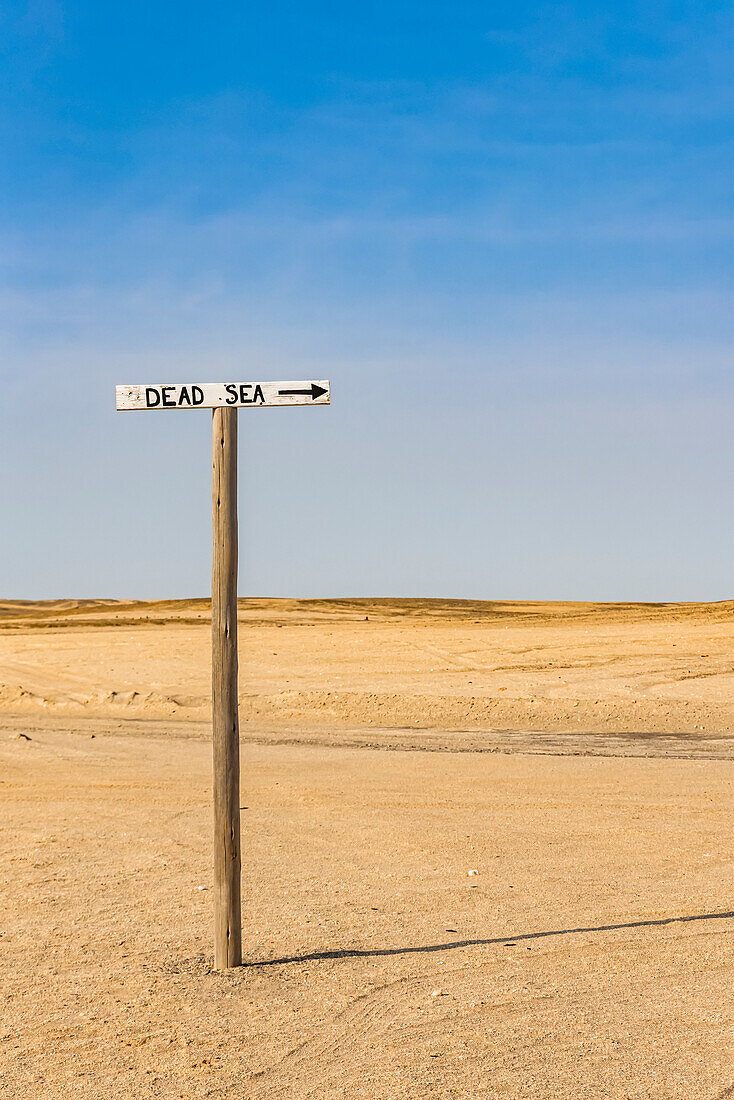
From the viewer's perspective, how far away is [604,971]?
21.3 ft

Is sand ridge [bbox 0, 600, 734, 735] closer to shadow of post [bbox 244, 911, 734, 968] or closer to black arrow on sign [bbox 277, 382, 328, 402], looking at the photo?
shadow of post [bbox 244, 911, 734, 968]

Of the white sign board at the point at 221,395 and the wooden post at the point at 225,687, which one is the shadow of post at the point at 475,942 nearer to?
the wooden post at the point at 225,687

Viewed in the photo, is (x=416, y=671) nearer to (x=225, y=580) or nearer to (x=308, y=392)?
(x=225, y=580)

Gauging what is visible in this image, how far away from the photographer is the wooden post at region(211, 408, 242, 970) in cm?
664

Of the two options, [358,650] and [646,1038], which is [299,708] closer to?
[358,650]

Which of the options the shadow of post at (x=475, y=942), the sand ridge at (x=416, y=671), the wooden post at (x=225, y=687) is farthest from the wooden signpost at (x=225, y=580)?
the sand ridge at (x=416, y=671)

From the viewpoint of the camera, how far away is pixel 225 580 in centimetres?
671

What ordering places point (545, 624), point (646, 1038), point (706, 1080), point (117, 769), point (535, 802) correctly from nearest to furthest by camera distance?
point (706, 1080)
point (646, 1038)
point (535, 802)
point (117, 769)
point (545, 624)

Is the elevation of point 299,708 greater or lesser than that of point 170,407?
lesser

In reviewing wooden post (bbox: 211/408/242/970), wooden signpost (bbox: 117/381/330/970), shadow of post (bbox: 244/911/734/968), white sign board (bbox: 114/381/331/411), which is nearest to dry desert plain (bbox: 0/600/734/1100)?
shadow of post (bbox: 244/911/734/968)

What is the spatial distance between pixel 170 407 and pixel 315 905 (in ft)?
13.5

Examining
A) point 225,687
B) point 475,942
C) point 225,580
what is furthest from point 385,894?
point 225,580

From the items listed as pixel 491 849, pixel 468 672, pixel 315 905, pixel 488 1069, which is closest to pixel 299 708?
pixel 468 672

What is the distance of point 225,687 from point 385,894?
2.80m
